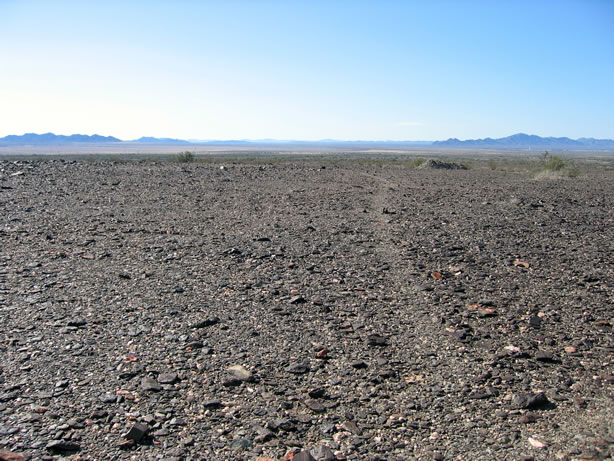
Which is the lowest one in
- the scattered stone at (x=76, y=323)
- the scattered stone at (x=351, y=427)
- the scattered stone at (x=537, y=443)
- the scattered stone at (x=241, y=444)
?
the scattered stone at (x=351, y=427)

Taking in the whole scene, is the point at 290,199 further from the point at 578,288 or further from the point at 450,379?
the point at 450,379

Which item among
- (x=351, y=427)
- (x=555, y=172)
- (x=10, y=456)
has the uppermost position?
(x=555, y=172)

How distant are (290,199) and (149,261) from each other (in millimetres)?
7898

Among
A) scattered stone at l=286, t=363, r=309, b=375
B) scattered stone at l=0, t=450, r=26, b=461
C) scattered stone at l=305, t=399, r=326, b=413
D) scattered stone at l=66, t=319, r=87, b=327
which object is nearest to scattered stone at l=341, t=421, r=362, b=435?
scattered stone at l=305, t=399, r=326, b=413

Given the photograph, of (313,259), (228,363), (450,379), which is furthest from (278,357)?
(313,259)

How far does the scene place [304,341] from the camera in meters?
5.03

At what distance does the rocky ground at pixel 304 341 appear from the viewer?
3.46m

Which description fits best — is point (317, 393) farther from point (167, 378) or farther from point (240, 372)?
point (167, 378)

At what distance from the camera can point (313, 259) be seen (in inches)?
322

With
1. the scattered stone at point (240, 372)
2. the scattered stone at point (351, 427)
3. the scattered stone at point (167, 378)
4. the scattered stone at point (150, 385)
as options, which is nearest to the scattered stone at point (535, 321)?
the scattered stone at point (351, 427)

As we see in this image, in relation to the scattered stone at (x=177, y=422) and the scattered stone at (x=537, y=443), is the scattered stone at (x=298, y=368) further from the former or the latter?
the scattered stone at (x=537, y=443)

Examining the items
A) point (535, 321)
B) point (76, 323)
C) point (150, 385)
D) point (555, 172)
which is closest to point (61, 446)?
point (150, 385)

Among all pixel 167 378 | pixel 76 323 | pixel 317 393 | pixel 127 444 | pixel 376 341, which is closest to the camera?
pixel 127 444

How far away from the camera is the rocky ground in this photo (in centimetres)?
346
